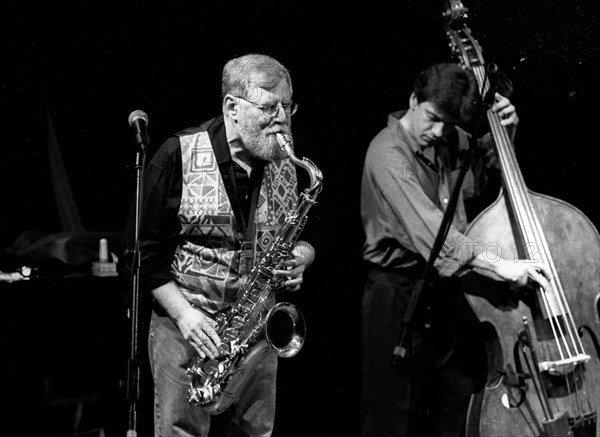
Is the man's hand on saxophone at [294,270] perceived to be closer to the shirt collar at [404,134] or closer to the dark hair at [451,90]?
the shirt collar at [404,134]

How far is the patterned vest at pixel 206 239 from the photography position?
8.29ft

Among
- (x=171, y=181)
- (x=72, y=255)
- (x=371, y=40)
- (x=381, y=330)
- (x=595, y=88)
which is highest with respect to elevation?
(x=371, y=40)

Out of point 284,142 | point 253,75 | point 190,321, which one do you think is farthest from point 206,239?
point 253,75

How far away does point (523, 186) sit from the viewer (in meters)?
2.75

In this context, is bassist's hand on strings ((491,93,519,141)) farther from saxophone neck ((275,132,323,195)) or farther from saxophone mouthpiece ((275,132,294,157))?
saxophone mouthpiece ((275,132,294,157))

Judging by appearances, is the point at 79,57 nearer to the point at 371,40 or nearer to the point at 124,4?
the point at 124,4

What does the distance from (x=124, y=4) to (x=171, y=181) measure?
1.28 m

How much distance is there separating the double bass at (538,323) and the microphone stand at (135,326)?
112cm

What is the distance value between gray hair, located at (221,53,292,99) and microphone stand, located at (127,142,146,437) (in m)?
0.39

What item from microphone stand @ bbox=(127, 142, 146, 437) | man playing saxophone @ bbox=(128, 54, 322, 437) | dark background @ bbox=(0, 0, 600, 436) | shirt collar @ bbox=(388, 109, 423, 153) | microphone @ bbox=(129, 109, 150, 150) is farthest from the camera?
dark background @ bbox=(0, 0, 600, 436)

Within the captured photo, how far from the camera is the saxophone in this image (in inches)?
100

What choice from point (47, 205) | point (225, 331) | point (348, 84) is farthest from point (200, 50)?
point (225, 331)

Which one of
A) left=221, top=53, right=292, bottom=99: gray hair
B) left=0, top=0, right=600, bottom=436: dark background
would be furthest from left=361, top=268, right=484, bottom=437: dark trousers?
left=221, top=53, right=292, bottom=99: gray hair

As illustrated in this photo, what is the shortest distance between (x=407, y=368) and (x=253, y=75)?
129 centimetres
